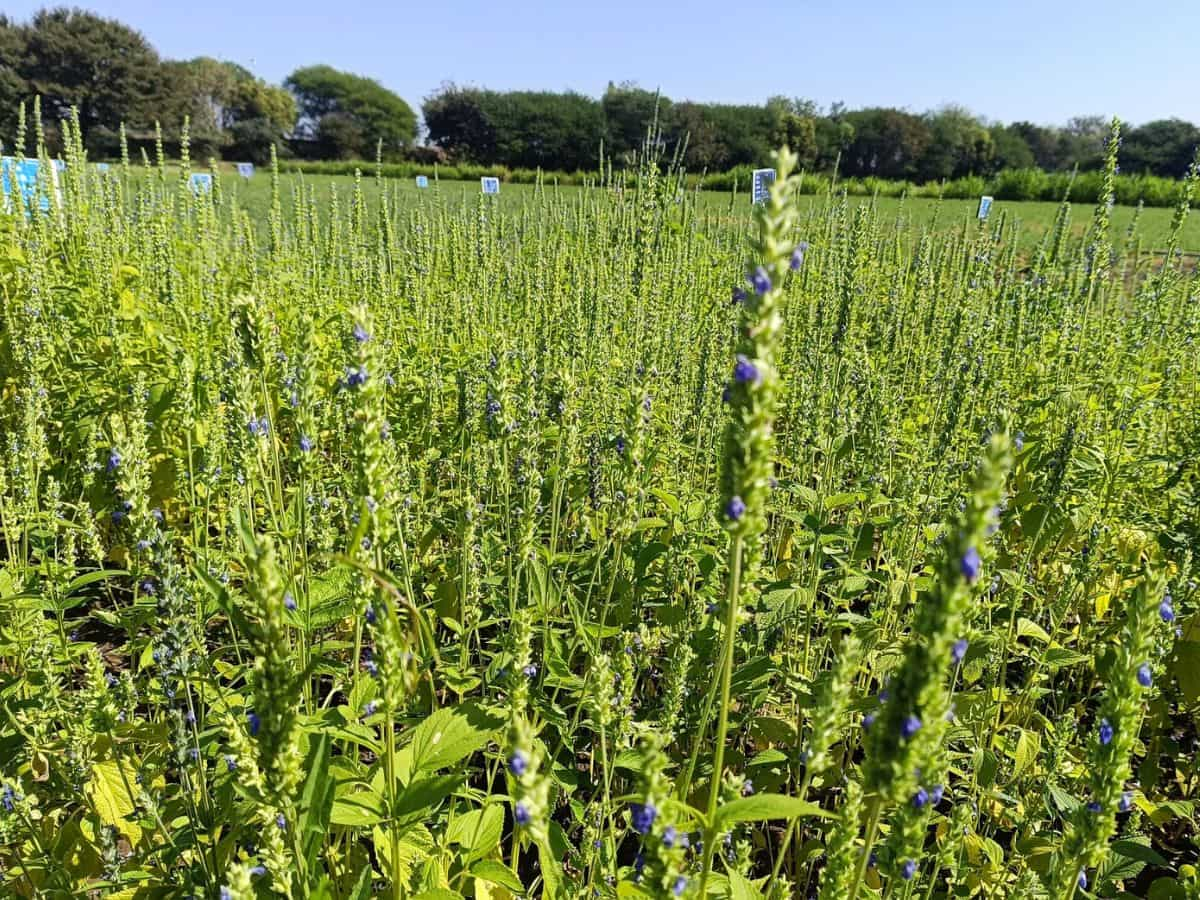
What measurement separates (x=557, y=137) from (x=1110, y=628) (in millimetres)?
57371

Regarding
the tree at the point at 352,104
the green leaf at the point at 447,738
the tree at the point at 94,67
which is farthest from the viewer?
the tree at the point at 352,104

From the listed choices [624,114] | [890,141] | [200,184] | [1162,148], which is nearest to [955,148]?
[890,141]

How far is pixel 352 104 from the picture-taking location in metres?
96.8

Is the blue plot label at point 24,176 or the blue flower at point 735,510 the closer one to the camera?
the blue flower at point 735,510

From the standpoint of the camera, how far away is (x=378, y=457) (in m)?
1.40

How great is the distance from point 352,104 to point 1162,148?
90.2 metres

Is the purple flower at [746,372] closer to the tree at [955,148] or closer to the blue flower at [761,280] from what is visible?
the blue flower at [761,280]

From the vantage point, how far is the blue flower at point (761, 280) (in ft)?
3.73

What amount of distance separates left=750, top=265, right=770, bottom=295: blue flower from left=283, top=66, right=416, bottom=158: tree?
95.9 m

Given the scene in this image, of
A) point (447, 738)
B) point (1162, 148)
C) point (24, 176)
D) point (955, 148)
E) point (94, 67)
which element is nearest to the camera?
point (447, 738)

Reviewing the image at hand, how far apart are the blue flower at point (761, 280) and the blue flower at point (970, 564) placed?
488mm

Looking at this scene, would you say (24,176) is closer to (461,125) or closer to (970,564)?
(970,564)

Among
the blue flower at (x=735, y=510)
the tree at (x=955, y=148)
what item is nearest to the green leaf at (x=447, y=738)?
the blue flower at (x=735, y=510)

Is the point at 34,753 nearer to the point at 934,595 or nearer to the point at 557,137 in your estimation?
the point at 934,595
